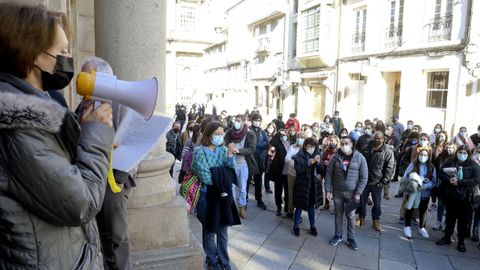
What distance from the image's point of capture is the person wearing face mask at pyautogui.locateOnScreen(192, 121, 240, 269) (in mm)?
4160

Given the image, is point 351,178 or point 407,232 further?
point 407,232

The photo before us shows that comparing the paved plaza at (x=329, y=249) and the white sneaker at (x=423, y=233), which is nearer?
the paved plaza at (x=329, y=249)

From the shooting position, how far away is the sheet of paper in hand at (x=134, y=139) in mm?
1874

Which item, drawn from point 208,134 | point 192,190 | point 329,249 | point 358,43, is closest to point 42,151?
point 192,190

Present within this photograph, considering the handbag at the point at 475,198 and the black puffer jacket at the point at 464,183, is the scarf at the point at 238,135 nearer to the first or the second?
the black puffer jacket at the point at 464,183

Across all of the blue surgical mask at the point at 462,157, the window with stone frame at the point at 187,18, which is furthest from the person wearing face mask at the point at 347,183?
the window with stone frame at the point at 187,18

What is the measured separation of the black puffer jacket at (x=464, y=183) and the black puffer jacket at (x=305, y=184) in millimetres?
1949

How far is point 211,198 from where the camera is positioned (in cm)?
420

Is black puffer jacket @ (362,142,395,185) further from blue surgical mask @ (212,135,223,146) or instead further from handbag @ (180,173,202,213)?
handbag @ (180,173,202,213)

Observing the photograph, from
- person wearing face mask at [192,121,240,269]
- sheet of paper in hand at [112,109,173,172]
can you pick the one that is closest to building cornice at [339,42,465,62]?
person wearing face mask at [192,121,240,269]

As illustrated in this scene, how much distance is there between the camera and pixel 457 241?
5910 millimetres

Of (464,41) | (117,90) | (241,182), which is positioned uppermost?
(464,41)

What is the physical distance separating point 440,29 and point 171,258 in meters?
14.6

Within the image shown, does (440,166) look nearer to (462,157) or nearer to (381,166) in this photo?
(462,157)
